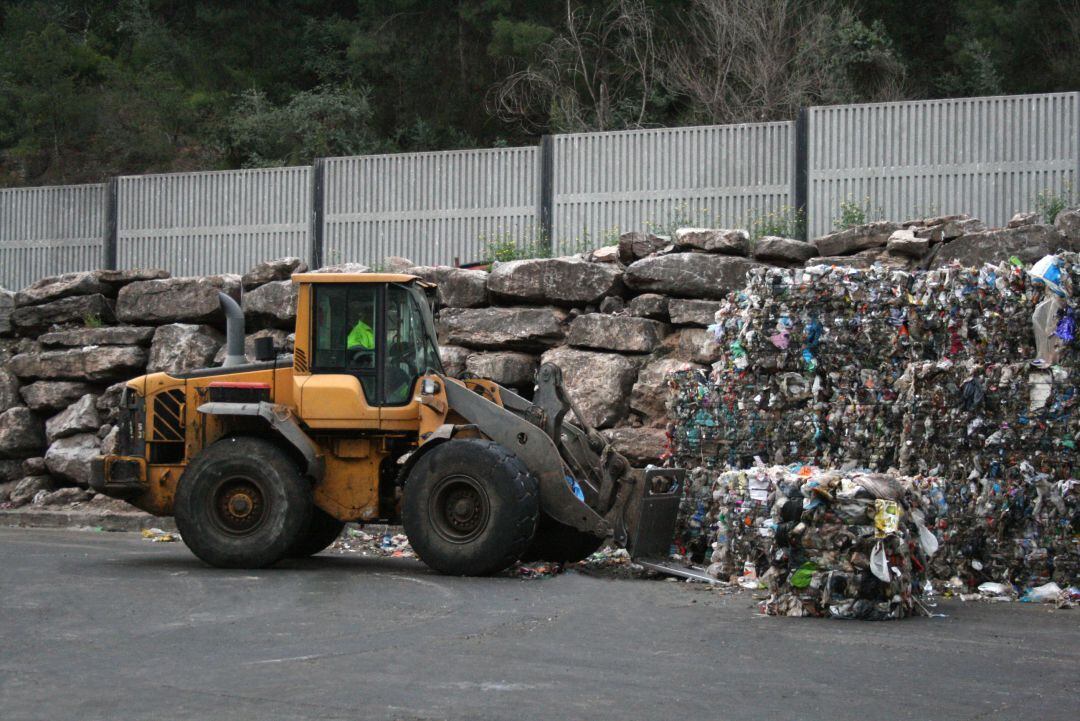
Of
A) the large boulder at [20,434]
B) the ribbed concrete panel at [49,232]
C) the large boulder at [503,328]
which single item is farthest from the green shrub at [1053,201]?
the large boulder at [20,434]

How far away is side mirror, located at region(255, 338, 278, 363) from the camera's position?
1162 cm

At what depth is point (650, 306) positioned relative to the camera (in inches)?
622

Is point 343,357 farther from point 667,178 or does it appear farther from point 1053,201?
point 1053,201

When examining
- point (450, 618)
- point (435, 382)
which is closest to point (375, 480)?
point (435, 382)

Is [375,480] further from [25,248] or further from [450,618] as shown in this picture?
[25,248]

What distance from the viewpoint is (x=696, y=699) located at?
649 centimetres

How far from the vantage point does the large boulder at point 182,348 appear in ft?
58.5

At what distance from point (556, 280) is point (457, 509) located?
5.82 metres

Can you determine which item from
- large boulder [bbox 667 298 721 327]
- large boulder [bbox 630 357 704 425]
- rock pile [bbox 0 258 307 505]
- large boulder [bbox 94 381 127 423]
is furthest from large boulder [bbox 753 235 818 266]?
large boulder [bbox 94 381 127 423]

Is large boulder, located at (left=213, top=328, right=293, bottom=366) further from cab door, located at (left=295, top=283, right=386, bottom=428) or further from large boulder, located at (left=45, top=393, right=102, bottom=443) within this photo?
cab door, located at (left=295, top=283, right=386, bottom=428)

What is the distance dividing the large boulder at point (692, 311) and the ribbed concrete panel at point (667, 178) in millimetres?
1344

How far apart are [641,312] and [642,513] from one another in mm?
5006

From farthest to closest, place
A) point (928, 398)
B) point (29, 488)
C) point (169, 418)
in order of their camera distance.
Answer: point (29, 488) < point (169, 418) < point (928, 398)

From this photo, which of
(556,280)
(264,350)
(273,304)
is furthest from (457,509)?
(273,304)
